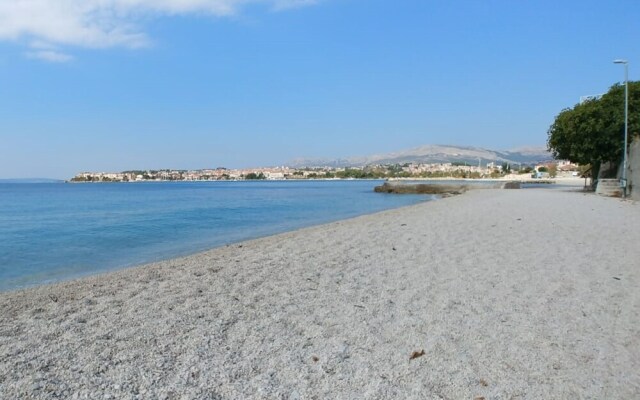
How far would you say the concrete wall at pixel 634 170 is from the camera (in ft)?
74.9

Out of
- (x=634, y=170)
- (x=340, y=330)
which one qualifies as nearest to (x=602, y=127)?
(x=634, y=170)

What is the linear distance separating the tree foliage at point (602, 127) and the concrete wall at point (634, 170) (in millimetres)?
6392

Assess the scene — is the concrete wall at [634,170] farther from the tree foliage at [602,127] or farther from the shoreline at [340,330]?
the shoreline at [340,330]

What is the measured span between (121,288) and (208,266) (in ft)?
6.42

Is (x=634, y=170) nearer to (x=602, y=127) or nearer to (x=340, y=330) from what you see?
(x=602, y=127)

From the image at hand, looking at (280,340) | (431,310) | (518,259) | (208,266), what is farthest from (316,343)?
(518,259)

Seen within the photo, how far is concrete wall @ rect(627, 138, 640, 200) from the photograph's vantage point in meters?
22.8

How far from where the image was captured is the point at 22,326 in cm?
525

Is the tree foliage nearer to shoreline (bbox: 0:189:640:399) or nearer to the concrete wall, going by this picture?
the concrete wall

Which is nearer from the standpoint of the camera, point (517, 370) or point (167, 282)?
point (517, 370)

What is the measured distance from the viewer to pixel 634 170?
23438mm

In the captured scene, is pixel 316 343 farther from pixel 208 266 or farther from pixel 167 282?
pixel 208 266

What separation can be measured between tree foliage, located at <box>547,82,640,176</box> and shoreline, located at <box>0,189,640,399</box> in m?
24.6

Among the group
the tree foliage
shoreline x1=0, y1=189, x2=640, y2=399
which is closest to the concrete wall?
the tree foliage
